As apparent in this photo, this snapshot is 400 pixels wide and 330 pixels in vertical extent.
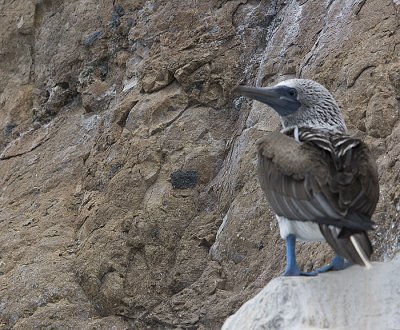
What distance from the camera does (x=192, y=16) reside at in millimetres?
15023

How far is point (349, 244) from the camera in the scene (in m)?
7.07

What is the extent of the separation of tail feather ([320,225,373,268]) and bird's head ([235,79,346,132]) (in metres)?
1.27

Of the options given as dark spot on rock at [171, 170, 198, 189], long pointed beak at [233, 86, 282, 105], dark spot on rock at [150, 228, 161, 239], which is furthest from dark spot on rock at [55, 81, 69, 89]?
long pointed beak at [233, 86, 282, 105]

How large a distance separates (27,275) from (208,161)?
2.74 meters

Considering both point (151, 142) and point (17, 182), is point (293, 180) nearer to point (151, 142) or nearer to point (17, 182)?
point (151, 142)

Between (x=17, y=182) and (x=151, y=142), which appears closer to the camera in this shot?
(x=151, y=142)

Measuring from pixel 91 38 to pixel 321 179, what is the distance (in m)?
10.2

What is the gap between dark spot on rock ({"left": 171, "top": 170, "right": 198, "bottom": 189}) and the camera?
43.3ft

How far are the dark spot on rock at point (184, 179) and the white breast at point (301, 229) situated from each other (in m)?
5.51

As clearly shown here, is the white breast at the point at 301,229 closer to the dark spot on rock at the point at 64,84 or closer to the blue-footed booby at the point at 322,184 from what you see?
the blue-footed booby at the point at 322,184

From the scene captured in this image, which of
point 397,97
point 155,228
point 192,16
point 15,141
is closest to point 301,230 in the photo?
point 397,97

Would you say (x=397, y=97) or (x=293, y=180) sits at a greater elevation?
(x=293, y=180)

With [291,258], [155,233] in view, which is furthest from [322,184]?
[155,233]

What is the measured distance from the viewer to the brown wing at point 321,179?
705cm
